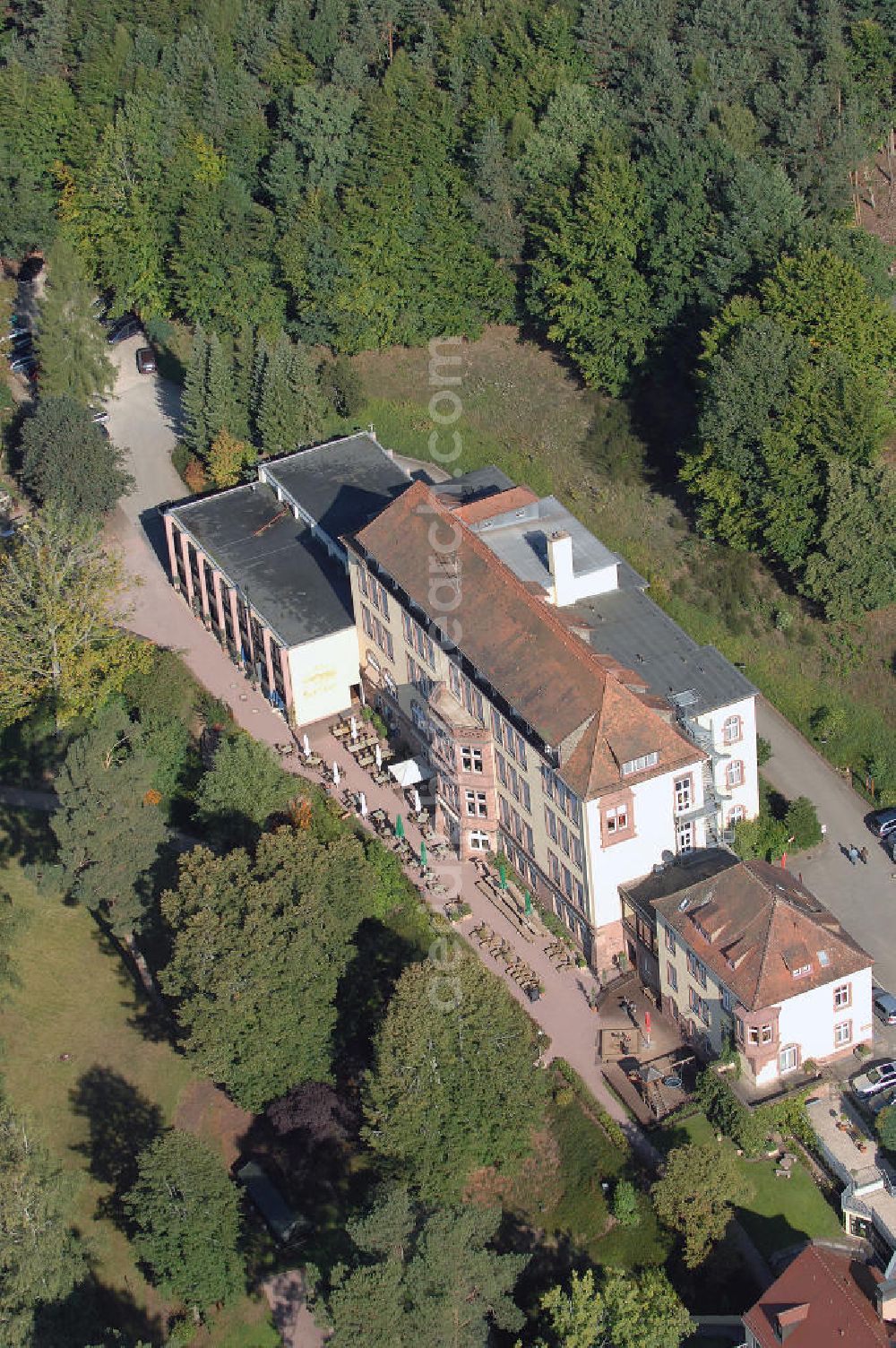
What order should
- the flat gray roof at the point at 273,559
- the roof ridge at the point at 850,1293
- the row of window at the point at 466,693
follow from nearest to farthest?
the roof ridge at the point at 850,1293 → the row of window at the point at 466,693 → the flat gray roof at the point at 273,559

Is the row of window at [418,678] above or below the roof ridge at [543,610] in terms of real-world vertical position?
below

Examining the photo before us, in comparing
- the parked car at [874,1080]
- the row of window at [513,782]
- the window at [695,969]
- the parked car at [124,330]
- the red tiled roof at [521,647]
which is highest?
the red tiled roof at [521,647]

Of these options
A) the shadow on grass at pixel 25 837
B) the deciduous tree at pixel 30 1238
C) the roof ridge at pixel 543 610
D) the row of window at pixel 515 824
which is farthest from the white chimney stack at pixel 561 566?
the deciduous tree at pixel 30 1238

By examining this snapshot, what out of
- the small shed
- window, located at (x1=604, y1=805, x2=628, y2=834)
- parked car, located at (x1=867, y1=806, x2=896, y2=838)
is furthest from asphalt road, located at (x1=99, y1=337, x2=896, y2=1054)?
the small shed

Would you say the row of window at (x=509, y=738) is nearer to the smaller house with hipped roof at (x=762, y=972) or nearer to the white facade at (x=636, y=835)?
the white facade at (x=636, y=835)

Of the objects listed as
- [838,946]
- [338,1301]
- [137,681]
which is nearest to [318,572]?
[137,681]

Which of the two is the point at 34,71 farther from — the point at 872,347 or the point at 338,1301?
the point at 338,1301

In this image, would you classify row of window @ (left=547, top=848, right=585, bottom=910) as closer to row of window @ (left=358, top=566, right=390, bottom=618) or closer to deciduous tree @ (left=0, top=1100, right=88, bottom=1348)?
row of window @ (left=358, top=566, right=390, bottom=618)
